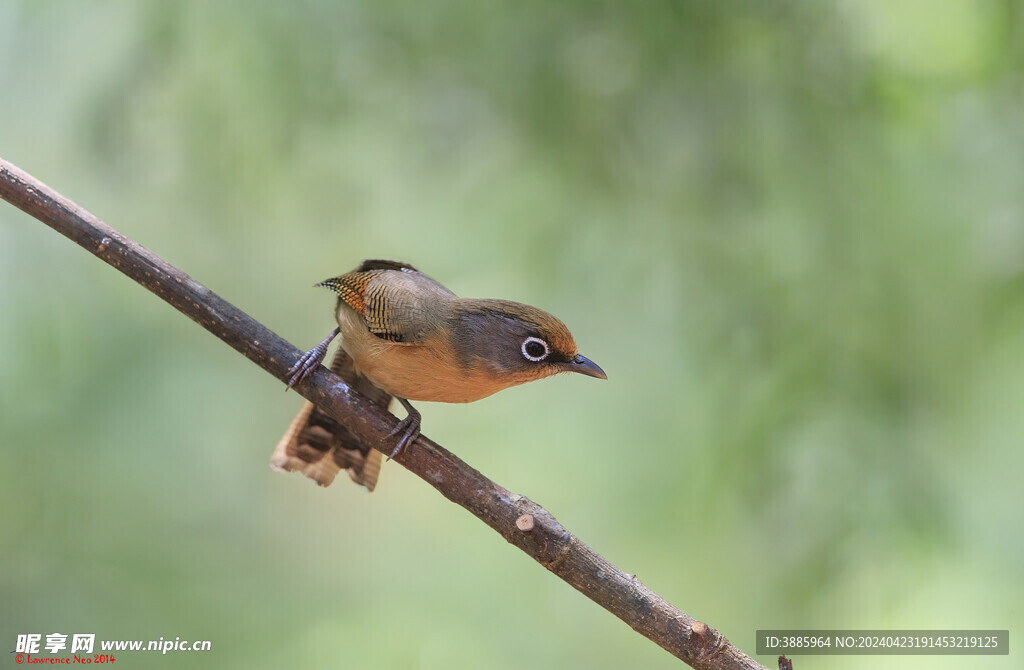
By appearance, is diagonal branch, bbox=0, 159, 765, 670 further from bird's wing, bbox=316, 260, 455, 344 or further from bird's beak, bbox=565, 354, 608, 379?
bird's beak, bbox=565, 354, 608, 379

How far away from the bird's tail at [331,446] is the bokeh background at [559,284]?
166 centimetres

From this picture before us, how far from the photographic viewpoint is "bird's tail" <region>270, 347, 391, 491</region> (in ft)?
14.7

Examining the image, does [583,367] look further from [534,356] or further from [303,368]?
[303,368]

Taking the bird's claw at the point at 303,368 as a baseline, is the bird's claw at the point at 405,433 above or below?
below

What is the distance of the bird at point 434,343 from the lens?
11.2 feet

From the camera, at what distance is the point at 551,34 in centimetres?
603

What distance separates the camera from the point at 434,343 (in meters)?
3.56

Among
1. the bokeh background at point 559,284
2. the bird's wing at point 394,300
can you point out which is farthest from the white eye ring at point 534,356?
the bokeh background at point 559,284

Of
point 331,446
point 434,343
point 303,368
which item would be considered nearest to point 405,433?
point 434,343

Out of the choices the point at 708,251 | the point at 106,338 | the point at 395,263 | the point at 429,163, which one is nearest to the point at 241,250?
the point at 106,338

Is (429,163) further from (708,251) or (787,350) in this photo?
(787,350)

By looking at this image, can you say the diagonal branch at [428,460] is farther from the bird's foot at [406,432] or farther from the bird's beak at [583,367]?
the bird's beak at [583,367]

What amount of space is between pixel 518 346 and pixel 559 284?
2.75 metres

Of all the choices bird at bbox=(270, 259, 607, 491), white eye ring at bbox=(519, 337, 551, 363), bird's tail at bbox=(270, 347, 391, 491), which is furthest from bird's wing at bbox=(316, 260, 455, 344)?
bird's tail at bbox=(270, 347, 391, 491)
